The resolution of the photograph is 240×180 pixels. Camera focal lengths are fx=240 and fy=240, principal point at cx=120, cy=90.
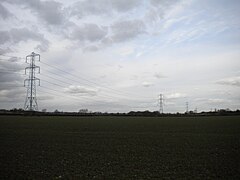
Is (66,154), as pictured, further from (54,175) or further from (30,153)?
(54,175)

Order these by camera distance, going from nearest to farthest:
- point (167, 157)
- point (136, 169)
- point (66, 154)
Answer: point (136, 169), point (167, 157), point (66, 154)

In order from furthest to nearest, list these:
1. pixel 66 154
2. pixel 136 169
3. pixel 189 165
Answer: pixel 66 154 → pixel 189 165 → pixel 136 169

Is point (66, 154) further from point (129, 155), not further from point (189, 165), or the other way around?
point (189, 165)

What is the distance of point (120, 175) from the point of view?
8023mm

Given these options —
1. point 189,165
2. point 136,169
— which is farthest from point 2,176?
point 189,165

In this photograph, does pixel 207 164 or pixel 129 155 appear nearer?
pixel 207 164

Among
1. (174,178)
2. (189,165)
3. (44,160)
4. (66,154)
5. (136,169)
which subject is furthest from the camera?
(66,154)

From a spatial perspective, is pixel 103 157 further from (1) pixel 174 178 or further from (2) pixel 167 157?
(1) pixel 174 178

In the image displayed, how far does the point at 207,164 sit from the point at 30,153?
8257 millimetres

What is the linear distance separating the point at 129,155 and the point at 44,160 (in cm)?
393

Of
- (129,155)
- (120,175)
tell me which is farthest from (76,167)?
(129,155)

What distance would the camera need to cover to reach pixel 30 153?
11914 mm

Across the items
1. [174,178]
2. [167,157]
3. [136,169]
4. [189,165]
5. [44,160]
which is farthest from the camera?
[167,157]

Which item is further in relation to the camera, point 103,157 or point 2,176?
point 103,157
